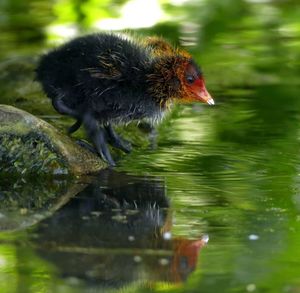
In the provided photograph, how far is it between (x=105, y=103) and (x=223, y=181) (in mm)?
1089

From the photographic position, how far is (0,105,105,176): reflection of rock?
21.3ft

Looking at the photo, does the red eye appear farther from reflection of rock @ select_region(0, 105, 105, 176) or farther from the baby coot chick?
reflection of rock @ select_region(0, 105, 105, 176)

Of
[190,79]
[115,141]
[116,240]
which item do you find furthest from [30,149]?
[116,240]

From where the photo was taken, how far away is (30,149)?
6.52 metres

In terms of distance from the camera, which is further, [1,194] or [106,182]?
[106,182]

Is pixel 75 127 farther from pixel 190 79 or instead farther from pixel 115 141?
pixel 190 79

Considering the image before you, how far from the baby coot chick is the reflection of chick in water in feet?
3.18

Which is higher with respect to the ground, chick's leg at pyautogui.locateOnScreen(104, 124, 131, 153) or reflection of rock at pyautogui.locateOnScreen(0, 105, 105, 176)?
reflection of rock at pyautogui.locateOnScreen(0, 105, 105, 176)

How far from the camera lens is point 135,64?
7148 mm

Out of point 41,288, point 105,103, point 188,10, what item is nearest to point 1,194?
point 105,103

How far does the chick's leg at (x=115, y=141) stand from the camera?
23.7 feet

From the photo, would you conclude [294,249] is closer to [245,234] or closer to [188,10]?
[245,234]

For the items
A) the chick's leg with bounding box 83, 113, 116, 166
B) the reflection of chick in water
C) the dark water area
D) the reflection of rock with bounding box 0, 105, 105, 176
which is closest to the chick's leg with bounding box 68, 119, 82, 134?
the chick's leg with bounding box 83, 113, 116, 166

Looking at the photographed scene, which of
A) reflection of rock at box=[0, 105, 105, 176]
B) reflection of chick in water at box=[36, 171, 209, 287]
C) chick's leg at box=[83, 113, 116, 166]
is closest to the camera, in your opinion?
reflection of chick in water at box=[36, 171, 209, 287]
